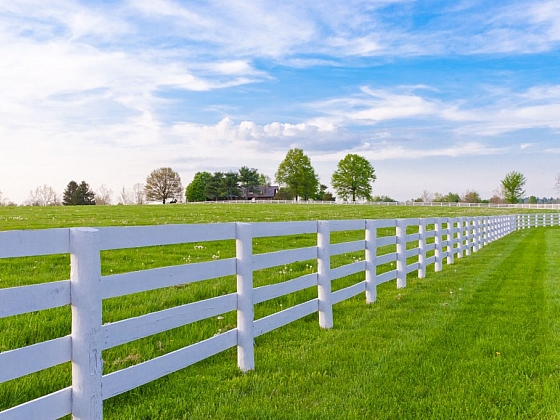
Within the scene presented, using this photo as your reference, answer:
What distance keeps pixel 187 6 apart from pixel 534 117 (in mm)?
36315

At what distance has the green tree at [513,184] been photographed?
270 ft

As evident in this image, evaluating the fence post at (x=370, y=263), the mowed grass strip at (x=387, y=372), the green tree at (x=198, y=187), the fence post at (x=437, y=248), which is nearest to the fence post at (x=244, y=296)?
the mowed grass strip at (x=387, y=372)

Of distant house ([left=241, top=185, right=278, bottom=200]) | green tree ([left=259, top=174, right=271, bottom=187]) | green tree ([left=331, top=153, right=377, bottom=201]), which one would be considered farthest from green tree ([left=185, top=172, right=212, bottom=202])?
green tree ([left=331, top=153, right=377, bottom=201])

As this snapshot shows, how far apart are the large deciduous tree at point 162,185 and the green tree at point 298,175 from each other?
69.1ft

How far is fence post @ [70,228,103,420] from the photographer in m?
3.21

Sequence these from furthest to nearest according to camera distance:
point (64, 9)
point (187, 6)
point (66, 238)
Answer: point (187, 6)
point (64, 9)
point (66, 238)

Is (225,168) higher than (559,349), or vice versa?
(225,168)

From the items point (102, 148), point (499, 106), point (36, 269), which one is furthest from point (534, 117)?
point (36, 269)

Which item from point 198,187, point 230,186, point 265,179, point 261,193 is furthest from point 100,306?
point 265,179

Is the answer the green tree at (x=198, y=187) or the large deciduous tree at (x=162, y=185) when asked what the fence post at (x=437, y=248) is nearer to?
the large deciduous tree at (x=162, y=185)

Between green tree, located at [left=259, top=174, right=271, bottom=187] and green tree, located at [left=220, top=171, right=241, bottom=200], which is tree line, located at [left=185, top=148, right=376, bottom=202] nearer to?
green tree, located at [left=220, top=171, right=241, bottom=200]

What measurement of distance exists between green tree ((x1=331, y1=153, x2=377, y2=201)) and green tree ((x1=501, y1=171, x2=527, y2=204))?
Result: 23.8 meters

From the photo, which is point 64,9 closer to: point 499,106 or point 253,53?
point 253,53

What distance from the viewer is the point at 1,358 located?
2.83 m
